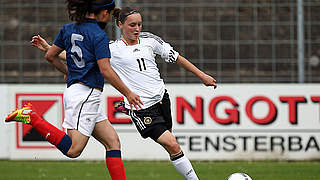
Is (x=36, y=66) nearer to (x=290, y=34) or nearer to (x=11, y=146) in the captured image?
(x=11, y=146)

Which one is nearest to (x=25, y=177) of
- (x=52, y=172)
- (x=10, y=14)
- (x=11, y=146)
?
(x=52, y=172)

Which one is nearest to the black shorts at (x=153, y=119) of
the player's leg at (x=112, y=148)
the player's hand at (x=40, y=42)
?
the player's leg at (x=112, y=148)

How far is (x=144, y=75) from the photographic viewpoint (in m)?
6.80

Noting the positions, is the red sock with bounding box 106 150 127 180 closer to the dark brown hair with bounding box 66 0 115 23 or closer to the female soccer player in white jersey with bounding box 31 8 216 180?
the female soccer player in white jersey with bounding box 31 8 216 180

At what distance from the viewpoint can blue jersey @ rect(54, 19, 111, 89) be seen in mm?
5677

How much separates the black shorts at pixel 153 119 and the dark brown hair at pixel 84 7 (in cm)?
127

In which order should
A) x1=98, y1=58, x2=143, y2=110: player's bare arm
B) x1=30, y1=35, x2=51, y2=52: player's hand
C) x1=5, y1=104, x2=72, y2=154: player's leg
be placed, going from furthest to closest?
x1=30, y1=35, x2=51, y2=52: player's hand
x1=5, y1=104, x2=72, y2=154: player's leg
x1=98, y1=58, x2=143, y2=110: player's bare arm

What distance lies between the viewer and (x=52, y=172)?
31.5 feet

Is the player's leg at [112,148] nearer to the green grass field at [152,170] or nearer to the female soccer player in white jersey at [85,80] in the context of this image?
the female soccer player in white jersey at [85,80]

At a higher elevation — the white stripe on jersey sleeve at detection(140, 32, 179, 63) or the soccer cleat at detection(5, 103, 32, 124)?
the white stripe on jersey sleeve at detection(140, 32, 179, 63)

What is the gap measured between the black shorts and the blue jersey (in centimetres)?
89

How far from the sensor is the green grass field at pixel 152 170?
29.3 feet

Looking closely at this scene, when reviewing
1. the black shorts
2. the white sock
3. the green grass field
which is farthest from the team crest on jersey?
the green grass field

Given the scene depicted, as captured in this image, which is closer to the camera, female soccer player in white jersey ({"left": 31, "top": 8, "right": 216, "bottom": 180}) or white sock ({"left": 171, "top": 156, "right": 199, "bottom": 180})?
white sock ({"left": 171, "top": 156, "right": 199, "bottom": 180})
